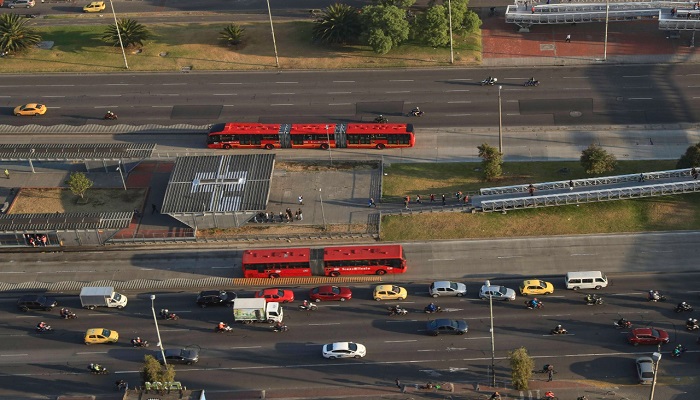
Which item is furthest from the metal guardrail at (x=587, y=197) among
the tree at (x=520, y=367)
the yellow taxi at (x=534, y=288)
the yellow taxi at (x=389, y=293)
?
the tree at (x=520, y=367)

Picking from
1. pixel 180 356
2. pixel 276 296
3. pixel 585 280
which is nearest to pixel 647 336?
pixel 585 280

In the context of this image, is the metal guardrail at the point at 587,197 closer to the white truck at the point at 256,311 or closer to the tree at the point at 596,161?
the tree at the point at 596,161

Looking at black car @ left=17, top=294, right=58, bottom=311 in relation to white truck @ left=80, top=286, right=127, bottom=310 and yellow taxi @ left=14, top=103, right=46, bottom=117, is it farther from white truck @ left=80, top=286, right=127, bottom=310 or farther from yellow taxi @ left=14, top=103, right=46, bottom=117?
yellow taxi @ left=14, top=103, right=46, bottom=117

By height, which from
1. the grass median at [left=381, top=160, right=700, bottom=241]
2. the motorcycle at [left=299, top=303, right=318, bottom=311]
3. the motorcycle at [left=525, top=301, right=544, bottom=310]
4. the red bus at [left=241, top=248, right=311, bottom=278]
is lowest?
the motorcycle at [left=299, top=303, right=318, bottom=311]

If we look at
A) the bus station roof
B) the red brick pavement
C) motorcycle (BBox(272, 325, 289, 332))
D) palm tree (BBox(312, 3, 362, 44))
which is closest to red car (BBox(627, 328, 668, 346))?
motorcycle (BBox(272, 325, 289, 332))

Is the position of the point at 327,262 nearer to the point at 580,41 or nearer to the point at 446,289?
the point at 446,289
